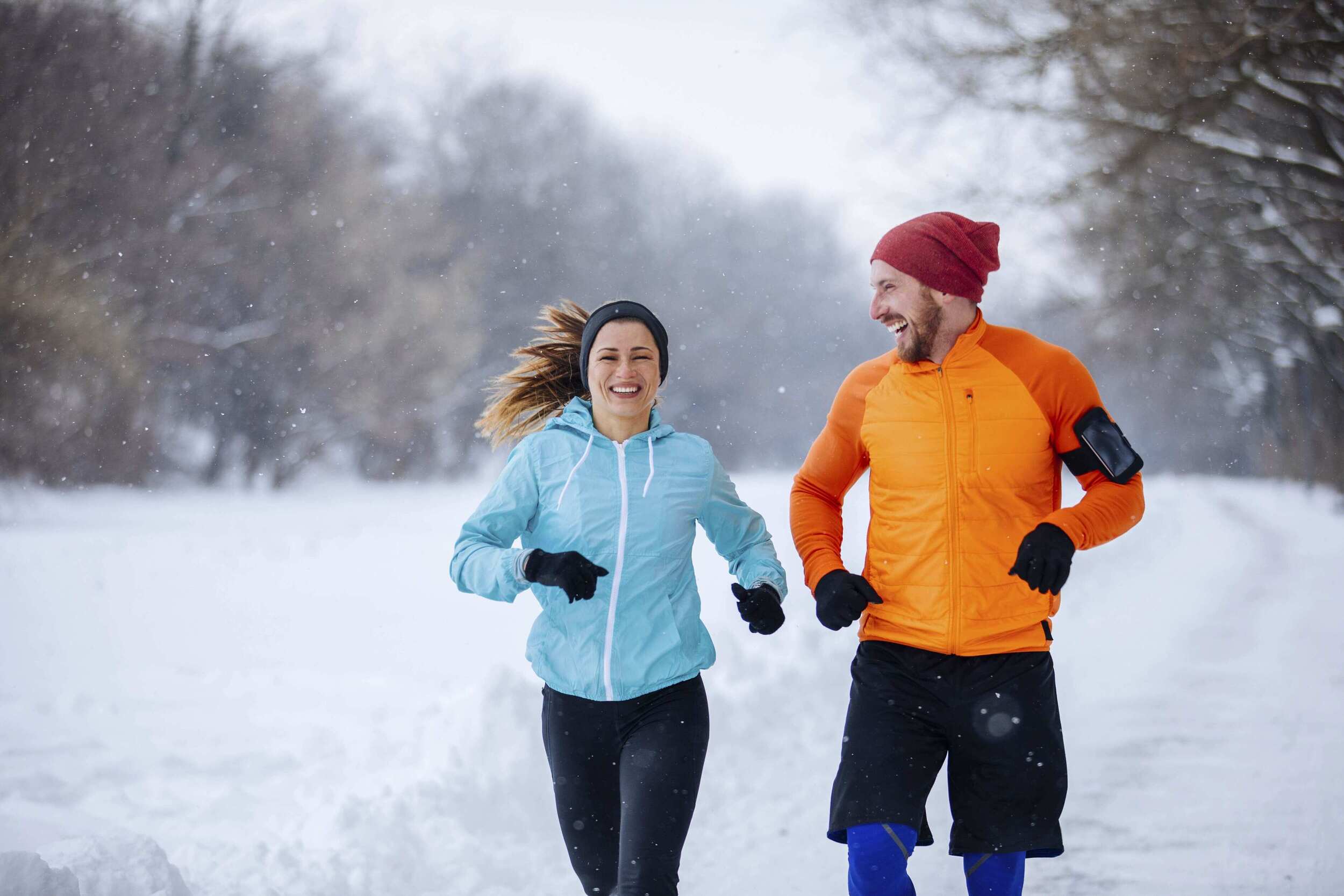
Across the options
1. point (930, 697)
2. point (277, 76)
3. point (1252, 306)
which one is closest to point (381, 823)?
point (930, 697)

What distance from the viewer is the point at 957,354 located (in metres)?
3.00

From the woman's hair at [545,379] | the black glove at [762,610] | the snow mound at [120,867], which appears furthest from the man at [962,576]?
the snow mound at [120,867]

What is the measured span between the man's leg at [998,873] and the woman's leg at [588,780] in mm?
927

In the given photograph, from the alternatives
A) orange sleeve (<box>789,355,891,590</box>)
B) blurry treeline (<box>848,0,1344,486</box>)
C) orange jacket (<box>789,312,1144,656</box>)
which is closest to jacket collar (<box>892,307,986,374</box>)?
orange jacket (<box>789,312,1144,656</box>)

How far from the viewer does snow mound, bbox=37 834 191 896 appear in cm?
352

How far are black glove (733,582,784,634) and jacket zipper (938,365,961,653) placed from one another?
426 millimetres

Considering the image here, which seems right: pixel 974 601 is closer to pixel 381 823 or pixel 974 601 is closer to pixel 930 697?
pixel 930 697

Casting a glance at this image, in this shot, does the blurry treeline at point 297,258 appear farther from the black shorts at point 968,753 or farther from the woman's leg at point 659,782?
the black shorts at point 968,753

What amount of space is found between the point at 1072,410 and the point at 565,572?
136 cm

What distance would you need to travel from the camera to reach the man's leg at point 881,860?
9.23 feet

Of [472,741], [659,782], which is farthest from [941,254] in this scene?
[472,741]

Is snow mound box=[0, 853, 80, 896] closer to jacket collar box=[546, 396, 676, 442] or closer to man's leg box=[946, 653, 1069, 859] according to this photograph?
jacket collar box=[546, 396, 676, 442]

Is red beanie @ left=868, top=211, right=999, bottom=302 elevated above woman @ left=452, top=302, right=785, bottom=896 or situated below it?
above

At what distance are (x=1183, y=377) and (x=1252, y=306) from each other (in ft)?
42.7
